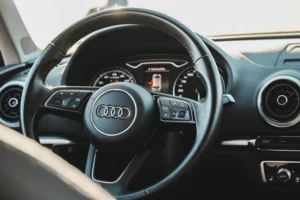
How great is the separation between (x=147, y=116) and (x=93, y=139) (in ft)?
0.58

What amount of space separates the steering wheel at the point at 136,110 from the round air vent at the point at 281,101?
323mm

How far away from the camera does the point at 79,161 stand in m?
2.06

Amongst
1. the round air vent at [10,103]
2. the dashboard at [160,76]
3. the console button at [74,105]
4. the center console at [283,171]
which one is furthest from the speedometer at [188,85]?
the round air vent at [10,103]

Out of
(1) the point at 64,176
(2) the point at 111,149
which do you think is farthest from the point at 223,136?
(1) the point at 64,176

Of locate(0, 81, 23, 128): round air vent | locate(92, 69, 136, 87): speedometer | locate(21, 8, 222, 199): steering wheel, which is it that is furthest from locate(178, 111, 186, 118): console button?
locate(0, 81, 23, 128): round air vent

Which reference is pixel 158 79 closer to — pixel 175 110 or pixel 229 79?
pixel 229 79

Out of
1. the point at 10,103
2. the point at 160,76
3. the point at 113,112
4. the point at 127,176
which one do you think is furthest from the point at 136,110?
the point at 10,103

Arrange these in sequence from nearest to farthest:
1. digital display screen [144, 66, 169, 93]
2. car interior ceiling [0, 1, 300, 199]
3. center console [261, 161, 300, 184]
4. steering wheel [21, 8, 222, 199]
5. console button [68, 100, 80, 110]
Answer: steering wheel [21, 8, 222, 199] → car interior ceiling [0, 1, 300, 199] → console button [68, 100, 80, 110] → center console [261, 161, 300, 184] → digital display screen [144, 66, 169, 93]

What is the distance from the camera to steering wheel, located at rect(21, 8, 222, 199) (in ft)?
5.27

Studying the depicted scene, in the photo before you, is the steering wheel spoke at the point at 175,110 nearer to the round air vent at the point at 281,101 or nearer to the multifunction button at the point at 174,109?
the multifunction button at the point at 174,109

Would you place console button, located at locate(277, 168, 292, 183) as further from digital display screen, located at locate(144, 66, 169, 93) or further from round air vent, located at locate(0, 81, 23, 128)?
round air vent, located at locate(0, 81, 23, 128)

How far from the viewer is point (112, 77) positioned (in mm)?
2279

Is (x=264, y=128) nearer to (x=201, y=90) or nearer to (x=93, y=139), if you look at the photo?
(x=201, y=90)

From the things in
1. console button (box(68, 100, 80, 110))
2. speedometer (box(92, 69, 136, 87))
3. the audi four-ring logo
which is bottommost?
speedometer (box(92, 69, 136, 87))
